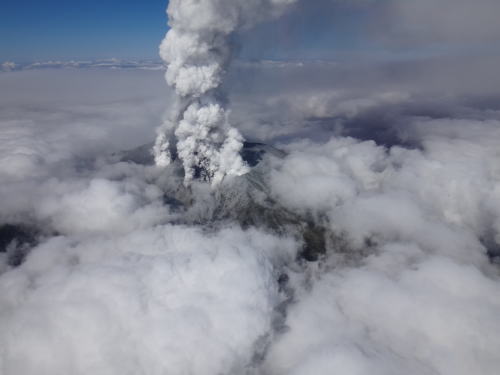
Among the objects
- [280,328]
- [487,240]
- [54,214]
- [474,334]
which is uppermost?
[54,214]

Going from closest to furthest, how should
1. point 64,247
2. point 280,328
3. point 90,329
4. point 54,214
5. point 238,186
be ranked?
point 90,329 → point 280,328 → point 64,247 → point 54,214 → point 238,186

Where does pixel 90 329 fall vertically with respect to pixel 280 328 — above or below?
above

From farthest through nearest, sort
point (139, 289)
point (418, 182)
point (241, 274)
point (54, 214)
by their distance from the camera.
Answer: point (418, 182)
point (54, 214)
point (241, 274)
point (139, 289)

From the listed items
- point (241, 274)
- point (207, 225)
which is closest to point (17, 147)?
point (207, 225)

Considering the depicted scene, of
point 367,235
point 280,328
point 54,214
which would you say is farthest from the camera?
point 367,235

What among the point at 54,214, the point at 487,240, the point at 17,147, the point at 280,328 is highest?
the point at 17,147

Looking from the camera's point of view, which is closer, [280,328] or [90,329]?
[90,329]

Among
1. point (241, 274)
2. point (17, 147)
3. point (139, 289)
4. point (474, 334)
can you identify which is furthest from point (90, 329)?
point (17, 147)

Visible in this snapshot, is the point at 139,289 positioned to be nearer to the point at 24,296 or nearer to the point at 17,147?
the point at 24,296

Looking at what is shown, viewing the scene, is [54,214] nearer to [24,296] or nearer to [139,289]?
[24,296]
